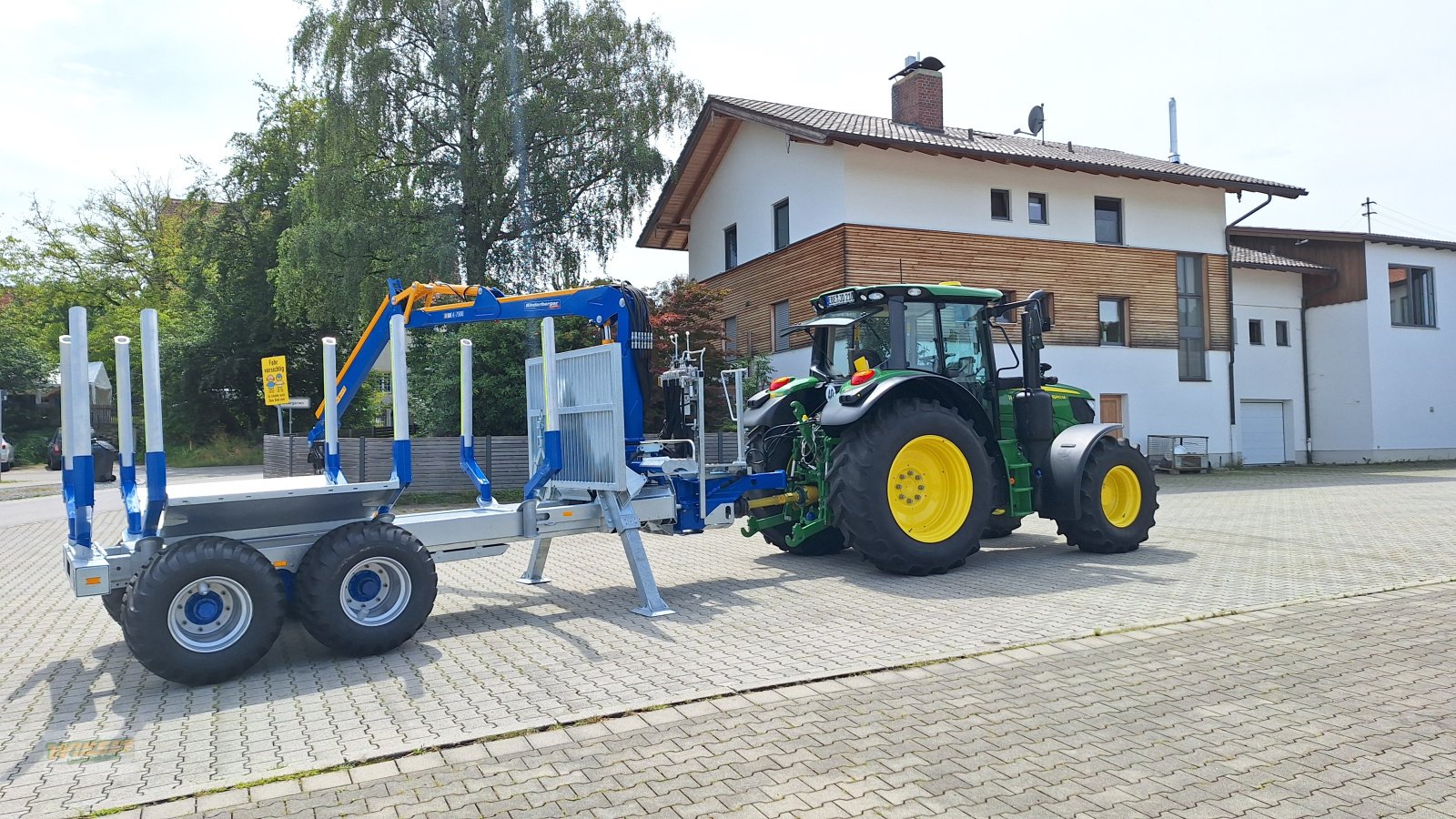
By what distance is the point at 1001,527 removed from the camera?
33.8ft

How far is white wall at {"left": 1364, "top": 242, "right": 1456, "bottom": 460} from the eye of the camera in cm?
2673

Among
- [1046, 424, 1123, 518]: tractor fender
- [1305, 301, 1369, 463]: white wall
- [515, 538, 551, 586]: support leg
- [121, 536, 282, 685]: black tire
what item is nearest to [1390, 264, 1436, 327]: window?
[1305, 301, 1369, 463]: white wall

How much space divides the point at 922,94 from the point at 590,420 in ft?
59.5

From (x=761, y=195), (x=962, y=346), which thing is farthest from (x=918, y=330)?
(x=761, y=195)

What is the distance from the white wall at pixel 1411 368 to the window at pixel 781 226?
16.5 m

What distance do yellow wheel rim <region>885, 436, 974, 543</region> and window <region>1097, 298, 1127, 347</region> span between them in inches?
643

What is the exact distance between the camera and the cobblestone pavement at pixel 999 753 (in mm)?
3547

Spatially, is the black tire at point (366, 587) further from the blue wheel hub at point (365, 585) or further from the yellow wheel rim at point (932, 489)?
the yellow wheel rim at point (932, 489)

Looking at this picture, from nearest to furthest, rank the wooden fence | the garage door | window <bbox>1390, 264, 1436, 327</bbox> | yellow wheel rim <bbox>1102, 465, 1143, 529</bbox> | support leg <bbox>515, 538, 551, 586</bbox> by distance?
support leg <bbox>515, 538, 551, 586</bbox> → yellow wheel rim <bbox>1102, 465, 1143, 529</bbox> → the wooden fence → the garage door → window <bbox>1390, 264, 1436, 327</bbox>

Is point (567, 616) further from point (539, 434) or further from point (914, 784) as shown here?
point (914, 784)

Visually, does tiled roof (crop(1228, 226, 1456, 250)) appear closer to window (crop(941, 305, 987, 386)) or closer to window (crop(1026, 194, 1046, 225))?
window (crop(1026, 194, 1046, 225))

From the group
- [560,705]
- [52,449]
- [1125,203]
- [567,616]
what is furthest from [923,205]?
[52,449]

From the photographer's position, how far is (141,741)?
443 cm

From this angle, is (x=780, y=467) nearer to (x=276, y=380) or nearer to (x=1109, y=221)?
(x=276, y=380)
